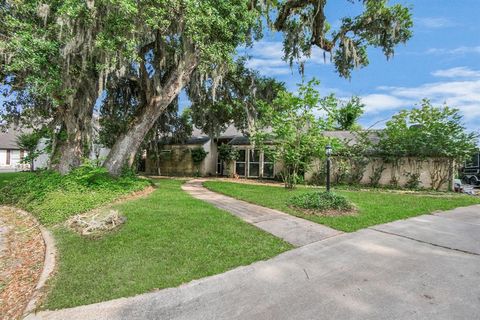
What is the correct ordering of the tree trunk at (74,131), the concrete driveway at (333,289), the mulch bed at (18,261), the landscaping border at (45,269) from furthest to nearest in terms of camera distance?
the tree trunk at (74,131)
the mulch bed at (18,261)
the landscaping border at (45,269)
the concrete driveway at (333,289)

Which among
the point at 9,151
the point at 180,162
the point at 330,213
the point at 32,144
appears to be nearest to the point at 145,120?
the point at 330,213

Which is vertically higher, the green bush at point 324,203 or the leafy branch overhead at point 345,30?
the leafy branch overhead at point 345,30

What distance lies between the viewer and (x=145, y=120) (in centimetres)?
970

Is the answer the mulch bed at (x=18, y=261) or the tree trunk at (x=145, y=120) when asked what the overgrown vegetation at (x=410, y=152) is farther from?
the mulch bed at (x=18, y=261)

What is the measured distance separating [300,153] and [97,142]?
1126 cm

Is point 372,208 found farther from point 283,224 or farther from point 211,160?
point 211,160

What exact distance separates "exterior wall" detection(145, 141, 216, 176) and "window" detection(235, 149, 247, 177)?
2.19 metres

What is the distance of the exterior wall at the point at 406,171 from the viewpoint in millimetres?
11969

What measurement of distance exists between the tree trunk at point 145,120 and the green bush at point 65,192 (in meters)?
0.64

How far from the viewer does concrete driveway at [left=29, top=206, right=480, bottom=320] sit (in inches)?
101

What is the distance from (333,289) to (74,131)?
10187 mm

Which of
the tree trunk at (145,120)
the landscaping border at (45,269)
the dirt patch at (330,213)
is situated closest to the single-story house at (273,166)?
the tree trunk at (145,120)

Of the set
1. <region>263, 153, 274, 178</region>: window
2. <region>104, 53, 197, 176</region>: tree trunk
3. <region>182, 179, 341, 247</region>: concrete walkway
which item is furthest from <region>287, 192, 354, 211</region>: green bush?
<region>263, 153, 274, 178</region>: window

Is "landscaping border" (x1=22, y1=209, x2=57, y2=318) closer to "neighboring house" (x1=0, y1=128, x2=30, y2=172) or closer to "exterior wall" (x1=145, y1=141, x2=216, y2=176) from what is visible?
"exterior wall" (x1=145, y1=141, x2=216, y2=176)
